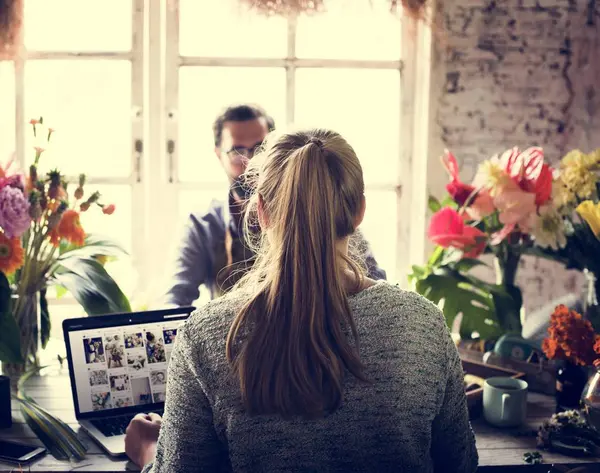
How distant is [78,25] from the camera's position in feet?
10.0

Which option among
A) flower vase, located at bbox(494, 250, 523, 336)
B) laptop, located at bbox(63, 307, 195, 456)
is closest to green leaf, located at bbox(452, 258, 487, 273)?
flower vase, located at bbox(494, 250, 523, 336)

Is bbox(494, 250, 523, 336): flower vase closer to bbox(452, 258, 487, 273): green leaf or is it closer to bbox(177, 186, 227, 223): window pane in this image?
bbox(452, 258, 487, 273): green leaf

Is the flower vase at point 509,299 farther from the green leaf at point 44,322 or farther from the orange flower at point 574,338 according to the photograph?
the green leaf at point 44,322

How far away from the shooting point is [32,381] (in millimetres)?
1978

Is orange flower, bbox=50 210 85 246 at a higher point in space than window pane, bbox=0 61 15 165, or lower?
lower

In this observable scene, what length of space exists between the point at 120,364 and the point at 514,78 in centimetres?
197

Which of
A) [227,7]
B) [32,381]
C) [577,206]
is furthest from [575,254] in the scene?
[227,7]

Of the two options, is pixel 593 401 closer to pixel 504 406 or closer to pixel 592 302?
pixel 504 406

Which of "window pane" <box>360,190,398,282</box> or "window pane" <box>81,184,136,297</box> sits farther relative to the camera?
"window pane" <box>360,190,398,282</box>

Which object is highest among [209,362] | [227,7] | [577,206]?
[227,7]

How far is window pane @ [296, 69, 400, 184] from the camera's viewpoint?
3135 millimetres

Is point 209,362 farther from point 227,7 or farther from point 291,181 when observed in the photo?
point 227,7

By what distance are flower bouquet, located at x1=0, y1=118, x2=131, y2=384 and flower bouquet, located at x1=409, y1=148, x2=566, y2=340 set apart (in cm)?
90

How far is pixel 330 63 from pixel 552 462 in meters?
2.01
